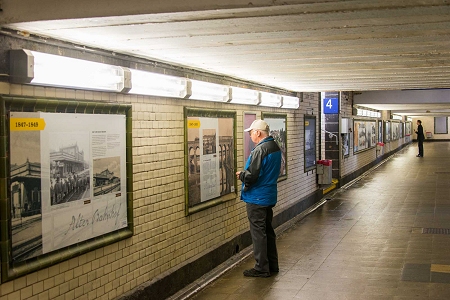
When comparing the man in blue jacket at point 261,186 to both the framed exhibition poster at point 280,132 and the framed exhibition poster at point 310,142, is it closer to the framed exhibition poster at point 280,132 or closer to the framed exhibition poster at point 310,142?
the framed exhibition poster at point 280,132

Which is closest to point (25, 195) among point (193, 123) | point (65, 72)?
point (65, 72)

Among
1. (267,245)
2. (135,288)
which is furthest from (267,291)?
(135,288)

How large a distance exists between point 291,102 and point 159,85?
582 cm

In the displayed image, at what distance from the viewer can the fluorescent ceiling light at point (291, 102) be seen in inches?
438

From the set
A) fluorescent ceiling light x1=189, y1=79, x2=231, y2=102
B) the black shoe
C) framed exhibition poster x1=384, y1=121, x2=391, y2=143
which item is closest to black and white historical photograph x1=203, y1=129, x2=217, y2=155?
fluorescent ceiling light x1=189, y1=79, x2=231, y2=102

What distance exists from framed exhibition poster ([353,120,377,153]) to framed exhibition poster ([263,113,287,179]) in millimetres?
9794

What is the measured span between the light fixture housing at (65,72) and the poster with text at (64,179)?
0.26m

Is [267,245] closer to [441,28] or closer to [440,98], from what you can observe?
[441,28]

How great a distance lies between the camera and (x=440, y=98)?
1870 cm

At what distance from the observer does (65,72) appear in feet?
15.1

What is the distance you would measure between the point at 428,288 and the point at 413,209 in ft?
22.5

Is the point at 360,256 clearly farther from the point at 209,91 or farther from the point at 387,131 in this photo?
the point at 387,131

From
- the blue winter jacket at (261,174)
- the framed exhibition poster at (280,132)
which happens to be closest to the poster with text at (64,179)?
the blue winter jacket at (261,174)

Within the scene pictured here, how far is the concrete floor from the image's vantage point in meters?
6.78
